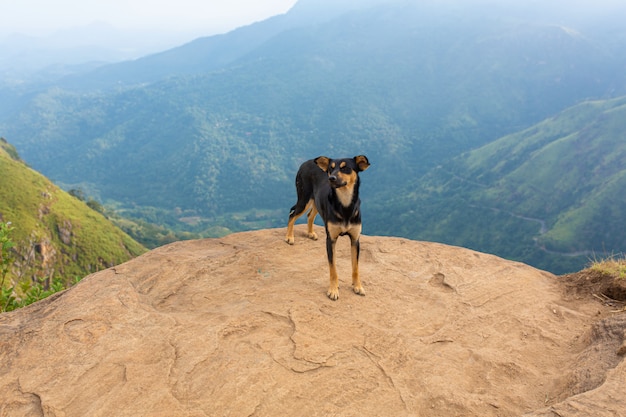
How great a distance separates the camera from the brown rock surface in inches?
255

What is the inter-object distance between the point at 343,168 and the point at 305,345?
3.57 meters

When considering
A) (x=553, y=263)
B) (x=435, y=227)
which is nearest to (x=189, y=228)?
(x=435, y=227)

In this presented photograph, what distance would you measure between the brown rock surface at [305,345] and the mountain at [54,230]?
222 ft

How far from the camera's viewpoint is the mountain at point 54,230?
7156cm

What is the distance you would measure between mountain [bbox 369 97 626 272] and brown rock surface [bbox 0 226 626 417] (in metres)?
114

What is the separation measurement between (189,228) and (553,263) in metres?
138

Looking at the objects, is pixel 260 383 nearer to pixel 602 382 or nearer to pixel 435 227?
pixel 602 382

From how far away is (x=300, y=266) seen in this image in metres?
11.4

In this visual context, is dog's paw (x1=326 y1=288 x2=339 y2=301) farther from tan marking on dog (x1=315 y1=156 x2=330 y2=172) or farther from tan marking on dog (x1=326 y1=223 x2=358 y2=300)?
tan marking on dog (x1=315 y1=156 x2=330 y2=172)

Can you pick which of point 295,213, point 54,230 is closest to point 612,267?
point 295,213

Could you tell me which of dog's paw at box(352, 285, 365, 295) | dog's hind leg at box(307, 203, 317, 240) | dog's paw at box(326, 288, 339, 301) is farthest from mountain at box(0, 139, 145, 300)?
dog's paw at box(352, 285, 365, 295)

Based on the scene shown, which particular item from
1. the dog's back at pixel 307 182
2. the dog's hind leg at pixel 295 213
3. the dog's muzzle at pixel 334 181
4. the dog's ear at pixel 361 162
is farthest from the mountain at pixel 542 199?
the dog's muzzle at pixel 334 181

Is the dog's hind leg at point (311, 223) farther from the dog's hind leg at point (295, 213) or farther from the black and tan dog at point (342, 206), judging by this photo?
the black and tan dog at point (342, 206)

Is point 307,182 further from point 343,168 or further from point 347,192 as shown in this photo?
point 343,168
